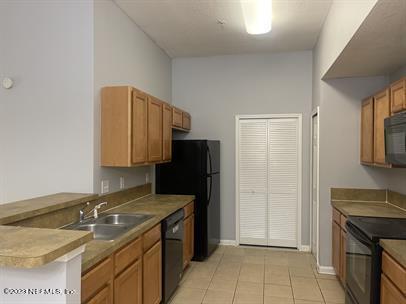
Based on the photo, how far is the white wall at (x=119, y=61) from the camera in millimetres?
→ 2869

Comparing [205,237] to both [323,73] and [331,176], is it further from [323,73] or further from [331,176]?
[323,73]

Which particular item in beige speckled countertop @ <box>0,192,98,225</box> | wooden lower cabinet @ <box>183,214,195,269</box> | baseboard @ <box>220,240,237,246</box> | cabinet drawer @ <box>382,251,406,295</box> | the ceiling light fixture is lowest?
baseboard @ <box>220,240,237,246</box>

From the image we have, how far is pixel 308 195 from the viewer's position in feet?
15.1

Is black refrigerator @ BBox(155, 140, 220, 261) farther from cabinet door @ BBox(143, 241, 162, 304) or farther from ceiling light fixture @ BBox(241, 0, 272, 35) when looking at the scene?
ceiling light fixture @ BBox(241, 0, 272, 35)

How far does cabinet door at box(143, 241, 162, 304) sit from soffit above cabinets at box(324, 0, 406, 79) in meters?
2.35

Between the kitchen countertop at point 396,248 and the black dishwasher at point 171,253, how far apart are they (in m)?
1.77

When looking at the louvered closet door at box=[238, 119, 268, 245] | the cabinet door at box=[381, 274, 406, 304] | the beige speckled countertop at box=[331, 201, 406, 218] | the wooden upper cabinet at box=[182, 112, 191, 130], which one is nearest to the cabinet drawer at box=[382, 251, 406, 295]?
the cabinet door at box=[381, 274, 406, 304]

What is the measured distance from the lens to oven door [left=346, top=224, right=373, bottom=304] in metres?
2.25

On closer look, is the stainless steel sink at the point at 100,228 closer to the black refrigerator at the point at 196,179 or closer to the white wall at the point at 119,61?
the white wall at the point at 119,61

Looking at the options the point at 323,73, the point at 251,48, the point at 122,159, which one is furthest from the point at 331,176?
the point at 122,159

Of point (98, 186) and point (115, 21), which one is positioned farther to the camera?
point (115, 21)

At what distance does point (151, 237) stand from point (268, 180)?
2.60m

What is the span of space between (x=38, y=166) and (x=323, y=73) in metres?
3.16

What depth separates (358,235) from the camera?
2.48 m
